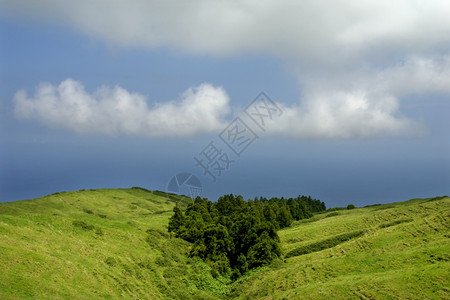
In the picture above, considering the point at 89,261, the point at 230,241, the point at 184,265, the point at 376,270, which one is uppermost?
the point at 230,241

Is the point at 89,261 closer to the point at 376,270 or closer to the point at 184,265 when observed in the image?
the point at 184,265

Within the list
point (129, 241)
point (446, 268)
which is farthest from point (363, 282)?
point (129, 241)

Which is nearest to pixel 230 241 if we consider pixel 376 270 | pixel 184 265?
pixel 184 265

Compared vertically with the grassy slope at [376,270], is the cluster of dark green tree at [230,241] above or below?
above

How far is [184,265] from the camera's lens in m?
54.8

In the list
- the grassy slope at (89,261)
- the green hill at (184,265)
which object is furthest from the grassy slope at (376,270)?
the grassy slope at (89,261)

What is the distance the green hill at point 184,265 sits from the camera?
1276 inches

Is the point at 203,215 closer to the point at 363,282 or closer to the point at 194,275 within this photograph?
the point at 194,275

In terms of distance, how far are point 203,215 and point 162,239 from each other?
663 inches

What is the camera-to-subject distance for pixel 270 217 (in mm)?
98375

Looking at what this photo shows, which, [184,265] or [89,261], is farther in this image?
[184,265]

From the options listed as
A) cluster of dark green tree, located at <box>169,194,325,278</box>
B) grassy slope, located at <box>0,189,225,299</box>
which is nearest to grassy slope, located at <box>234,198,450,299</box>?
cluster of dark green tree, located at <box>169,194,325,278</box>

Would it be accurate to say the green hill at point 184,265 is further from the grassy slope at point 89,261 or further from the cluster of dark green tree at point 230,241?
the cluster of dark green tree at point 230,241

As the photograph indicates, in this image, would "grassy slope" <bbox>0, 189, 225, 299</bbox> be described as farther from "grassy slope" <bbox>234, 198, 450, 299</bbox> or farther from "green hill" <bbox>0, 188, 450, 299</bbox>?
"grassy slope" <bbox>234, 198, 450, 299</bbox>
